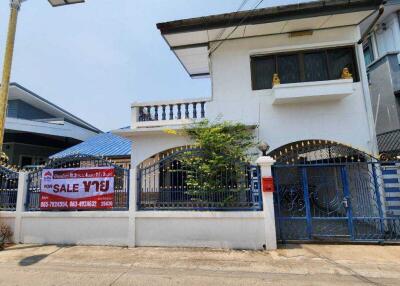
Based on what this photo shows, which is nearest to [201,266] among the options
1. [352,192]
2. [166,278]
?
[166,278]

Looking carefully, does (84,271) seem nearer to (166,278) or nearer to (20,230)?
(166,278)

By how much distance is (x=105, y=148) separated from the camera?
1277 centimetres

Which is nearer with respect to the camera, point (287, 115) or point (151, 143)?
point (287, 115)

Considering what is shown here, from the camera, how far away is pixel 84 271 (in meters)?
5.06

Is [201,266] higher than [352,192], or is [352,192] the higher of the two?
[352,192]

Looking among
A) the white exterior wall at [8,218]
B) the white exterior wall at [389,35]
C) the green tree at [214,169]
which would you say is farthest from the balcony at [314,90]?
the white exterior wall at [8,218]

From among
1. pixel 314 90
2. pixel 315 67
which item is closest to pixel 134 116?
pixel 314 90

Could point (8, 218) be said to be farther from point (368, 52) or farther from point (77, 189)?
point (368, 52)

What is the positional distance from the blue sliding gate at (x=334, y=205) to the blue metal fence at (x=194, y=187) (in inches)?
29.7

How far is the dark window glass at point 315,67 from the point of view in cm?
906

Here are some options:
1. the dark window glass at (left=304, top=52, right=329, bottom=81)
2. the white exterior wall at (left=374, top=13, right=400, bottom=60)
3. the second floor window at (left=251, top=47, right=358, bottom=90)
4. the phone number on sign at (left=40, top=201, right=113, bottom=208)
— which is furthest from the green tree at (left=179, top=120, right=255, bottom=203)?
the white exterior wall at (left=374, top=13, right=400, bottom=60)

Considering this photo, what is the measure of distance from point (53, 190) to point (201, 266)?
14.8 ft

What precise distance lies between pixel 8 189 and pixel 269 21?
8837 mm

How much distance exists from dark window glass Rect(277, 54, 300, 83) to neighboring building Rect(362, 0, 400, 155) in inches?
112
